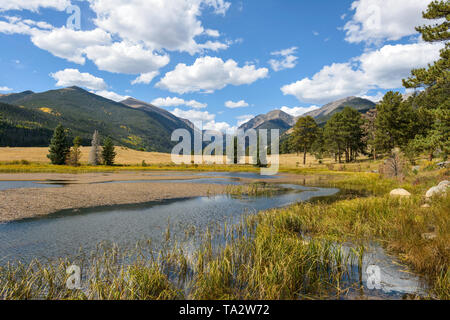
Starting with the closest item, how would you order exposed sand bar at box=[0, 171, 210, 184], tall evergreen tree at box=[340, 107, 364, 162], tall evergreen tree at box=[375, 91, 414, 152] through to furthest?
exposed sand bar at box=[0, 171, 210, 184]
tall evergreen tree at box=[375, 91, 414, 152]
tall evergreen tree at box=[340, 107, 364, 162]

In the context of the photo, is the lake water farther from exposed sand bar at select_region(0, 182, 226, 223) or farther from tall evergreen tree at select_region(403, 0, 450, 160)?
tall evergreen tree at select_region(403, 0, 450, 160)

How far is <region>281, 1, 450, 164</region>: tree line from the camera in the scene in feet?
58.9

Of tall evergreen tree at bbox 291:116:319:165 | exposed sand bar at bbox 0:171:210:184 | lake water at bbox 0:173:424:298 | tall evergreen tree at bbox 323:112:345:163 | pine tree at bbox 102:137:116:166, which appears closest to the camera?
lake water at bbox 0:173:424:298

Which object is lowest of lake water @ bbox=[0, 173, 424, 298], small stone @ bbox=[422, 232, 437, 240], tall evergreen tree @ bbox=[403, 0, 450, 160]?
lake water @ bbox=[0, 173, 424, 298]

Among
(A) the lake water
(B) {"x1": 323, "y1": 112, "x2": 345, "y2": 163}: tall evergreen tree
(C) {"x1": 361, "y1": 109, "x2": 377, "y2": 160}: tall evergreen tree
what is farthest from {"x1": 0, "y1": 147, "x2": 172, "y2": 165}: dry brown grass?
(A) the lake water

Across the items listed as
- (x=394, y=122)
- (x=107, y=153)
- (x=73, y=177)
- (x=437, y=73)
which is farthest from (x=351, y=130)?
(x=107, y=153)

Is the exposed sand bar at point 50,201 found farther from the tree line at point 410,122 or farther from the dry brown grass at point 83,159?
the dry brown grass at point 83,159

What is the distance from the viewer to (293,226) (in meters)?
13.0

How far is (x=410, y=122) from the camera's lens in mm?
54156

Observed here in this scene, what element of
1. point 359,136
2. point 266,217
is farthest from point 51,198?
point 359,136

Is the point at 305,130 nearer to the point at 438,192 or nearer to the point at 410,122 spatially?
the point at 410,122

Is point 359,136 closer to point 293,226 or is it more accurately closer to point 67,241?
point 293,226

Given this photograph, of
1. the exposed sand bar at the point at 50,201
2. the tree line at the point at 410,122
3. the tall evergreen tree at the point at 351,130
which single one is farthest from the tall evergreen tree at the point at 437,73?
the tall evergreen tree at the point at 351,130
